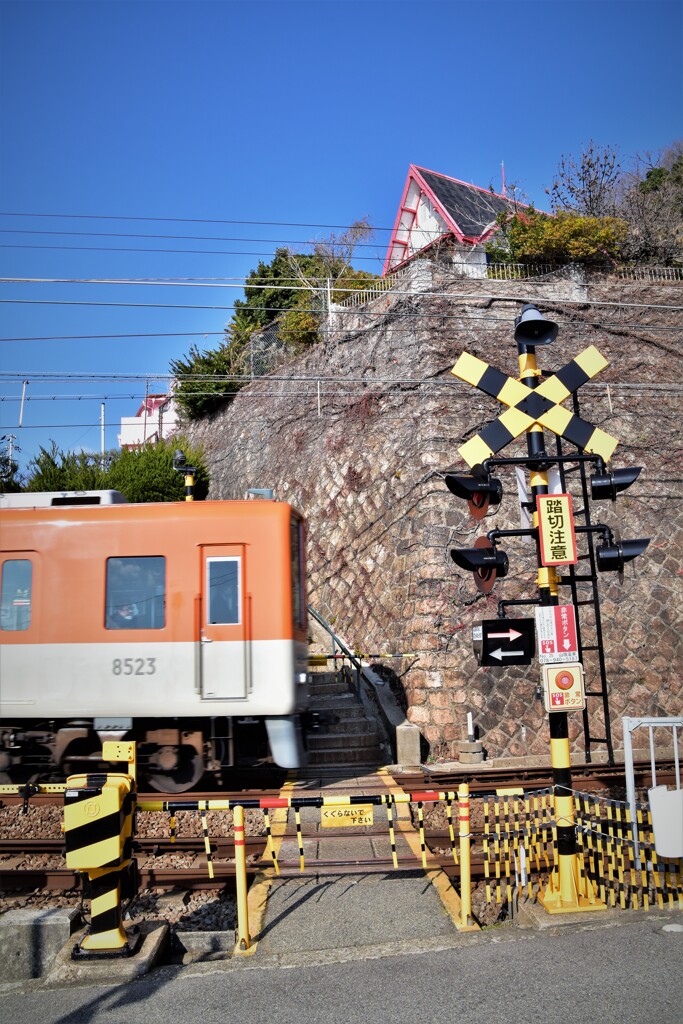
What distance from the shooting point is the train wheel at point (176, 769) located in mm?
7965

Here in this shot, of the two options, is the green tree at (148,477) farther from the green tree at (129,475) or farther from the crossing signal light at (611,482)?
the crossing signal light at (611,482)

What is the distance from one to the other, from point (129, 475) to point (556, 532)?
15.8m

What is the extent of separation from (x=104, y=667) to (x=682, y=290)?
18939mm

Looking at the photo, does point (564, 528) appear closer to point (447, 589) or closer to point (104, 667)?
point (104, 667)

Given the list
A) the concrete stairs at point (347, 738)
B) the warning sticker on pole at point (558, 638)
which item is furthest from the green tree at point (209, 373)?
the warning sticker on pole at point (558, 638)

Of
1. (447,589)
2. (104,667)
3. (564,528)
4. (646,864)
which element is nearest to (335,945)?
(646,864)

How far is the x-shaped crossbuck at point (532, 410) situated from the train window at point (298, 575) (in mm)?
2956

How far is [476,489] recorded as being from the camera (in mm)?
5879

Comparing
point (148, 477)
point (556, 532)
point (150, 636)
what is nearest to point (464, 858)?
point (556, 532)

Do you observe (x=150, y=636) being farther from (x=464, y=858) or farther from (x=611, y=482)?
(x=611, y=482)

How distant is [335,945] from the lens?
4.94m

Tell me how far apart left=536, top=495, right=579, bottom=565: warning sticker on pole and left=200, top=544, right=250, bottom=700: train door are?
346 cm

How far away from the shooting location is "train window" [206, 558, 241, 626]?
7.84 meters

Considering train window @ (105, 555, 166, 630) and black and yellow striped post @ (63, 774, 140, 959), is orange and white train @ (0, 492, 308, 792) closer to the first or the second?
train window @ (105, 555, 166, 630)
